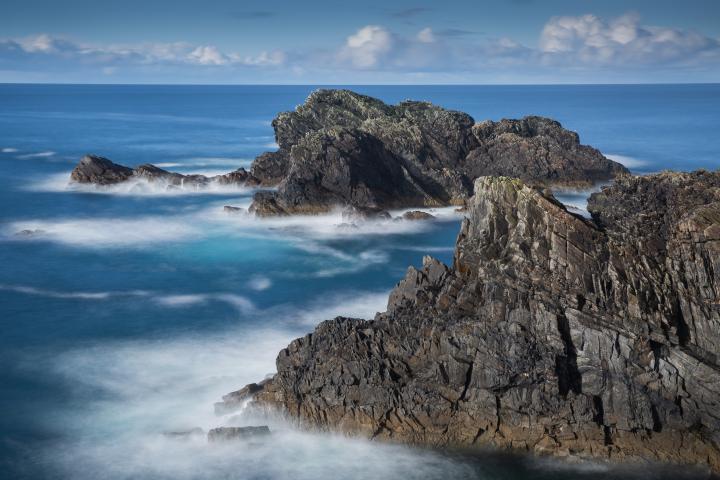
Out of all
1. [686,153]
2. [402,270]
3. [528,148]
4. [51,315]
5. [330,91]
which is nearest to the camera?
[51,315]

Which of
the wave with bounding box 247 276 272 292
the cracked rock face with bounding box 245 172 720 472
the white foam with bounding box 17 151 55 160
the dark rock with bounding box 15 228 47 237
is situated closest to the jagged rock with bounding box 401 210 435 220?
the wave with bounding box 247 276 272 292

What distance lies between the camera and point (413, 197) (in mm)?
63250

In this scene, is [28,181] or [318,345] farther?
[28,181]

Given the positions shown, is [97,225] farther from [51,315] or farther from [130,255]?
[51,315]

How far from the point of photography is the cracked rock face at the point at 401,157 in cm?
6050

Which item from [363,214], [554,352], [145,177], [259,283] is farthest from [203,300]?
[145,177]

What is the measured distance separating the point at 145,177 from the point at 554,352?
A: 58057 millimetres

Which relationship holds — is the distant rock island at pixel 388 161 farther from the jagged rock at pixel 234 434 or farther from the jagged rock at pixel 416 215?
the jagged rock at pixel 234 434

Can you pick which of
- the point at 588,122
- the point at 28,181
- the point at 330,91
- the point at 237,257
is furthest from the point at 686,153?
the point at 28,181

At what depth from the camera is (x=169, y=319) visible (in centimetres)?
3809

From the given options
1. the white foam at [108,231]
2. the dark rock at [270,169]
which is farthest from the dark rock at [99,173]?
the white foam at [108,231]

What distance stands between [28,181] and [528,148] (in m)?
51.2

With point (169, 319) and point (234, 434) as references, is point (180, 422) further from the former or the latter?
point (169, 319)

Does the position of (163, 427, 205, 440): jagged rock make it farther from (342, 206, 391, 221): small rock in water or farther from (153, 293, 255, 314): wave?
(342, 206, 391, 221): small rock in water
